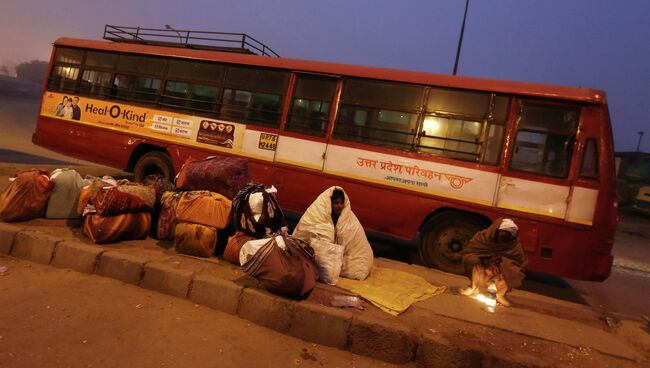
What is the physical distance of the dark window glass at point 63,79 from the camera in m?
7.92

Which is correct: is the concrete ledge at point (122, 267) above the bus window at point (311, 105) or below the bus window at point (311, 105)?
below

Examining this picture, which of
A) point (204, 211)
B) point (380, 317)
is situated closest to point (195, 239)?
point (204, 211)

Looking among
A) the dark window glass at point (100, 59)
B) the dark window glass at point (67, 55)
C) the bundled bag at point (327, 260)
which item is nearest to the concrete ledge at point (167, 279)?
the bundled bag at point (327, 260)

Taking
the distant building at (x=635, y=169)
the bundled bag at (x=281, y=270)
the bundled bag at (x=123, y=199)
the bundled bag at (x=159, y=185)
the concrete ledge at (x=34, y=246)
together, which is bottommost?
the concrete ledge at (x=34, y=246)

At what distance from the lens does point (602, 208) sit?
4879 mm

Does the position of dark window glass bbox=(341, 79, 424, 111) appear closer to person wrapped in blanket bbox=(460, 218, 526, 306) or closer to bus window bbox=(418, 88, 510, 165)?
bus window bbox=(418, 88, 510, 165)

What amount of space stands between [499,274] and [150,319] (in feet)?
12.4

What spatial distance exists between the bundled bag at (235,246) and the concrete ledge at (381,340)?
Answer: 1.63 m

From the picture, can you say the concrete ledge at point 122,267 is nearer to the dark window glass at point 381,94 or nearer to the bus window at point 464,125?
the dark window glass at point 381,94

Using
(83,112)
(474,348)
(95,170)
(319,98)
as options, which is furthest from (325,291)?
(95,170)

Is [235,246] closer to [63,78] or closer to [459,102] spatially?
[459,102]

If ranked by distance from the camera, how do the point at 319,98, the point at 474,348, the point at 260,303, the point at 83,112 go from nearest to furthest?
1. the point at 474,348
2. the point at 260,303
3. the point at 319,98
4. the point at 83,112

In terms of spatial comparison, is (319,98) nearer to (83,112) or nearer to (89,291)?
(89,291)

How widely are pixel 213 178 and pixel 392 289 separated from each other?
8.56ft
